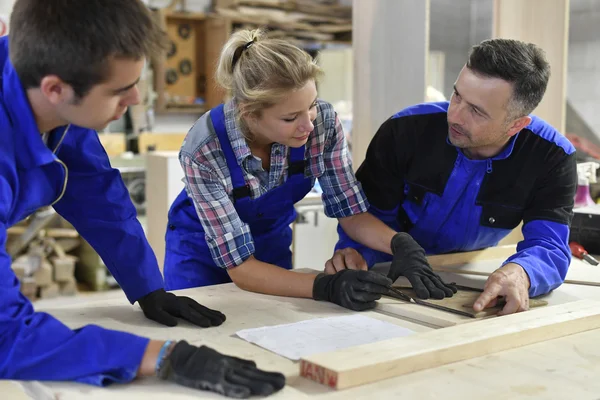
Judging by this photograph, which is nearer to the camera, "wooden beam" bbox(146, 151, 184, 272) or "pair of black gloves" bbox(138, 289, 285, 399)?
"pair of black gloves" bbox(138, 289, 285, 399)

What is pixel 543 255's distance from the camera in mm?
1953

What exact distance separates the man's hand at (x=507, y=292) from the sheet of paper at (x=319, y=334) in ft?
0.85

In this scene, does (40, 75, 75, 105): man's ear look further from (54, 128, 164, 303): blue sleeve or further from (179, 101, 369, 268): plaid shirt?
(179, 101, 369, 268): plaid shirt

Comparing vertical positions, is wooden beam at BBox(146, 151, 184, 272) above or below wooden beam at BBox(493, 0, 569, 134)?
below

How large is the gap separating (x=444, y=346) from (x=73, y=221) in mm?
906

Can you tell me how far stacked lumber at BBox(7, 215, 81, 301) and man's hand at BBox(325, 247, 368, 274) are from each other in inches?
134

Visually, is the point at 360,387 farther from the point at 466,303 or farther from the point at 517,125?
the point at 517,125

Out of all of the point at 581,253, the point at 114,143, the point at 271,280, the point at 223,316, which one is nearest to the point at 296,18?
the point at 114,143

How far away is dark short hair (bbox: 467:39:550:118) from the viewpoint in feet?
6.50

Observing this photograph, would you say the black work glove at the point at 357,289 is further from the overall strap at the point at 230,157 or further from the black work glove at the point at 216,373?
the black work glove at the point at 216,373

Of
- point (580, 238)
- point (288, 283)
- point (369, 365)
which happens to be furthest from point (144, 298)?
point (580, 238)

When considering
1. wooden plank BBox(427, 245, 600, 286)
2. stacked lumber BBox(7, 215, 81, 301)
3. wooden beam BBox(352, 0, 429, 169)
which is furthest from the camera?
stacked lumber BBox(7, 215, 81, 301)

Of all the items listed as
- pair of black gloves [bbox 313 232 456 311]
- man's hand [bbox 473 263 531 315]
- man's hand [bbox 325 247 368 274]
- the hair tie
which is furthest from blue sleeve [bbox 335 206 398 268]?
the hair tie

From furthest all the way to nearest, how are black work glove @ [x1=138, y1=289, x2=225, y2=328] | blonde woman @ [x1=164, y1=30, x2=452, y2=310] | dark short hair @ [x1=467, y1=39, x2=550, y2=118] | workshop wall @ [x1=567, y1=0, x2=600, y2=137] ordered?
1. workshop wall @ [x1=567, y1=0, x2=600, y2=137]
2. dark short hair @ [x1=467, y1=39, x2=550, y2=118]
3. blonde woman @ [x1=164, y1=30, x2=452, y2=310]
4. black work glove @ [x1=138, y1=289, x2=225, y2=328]
